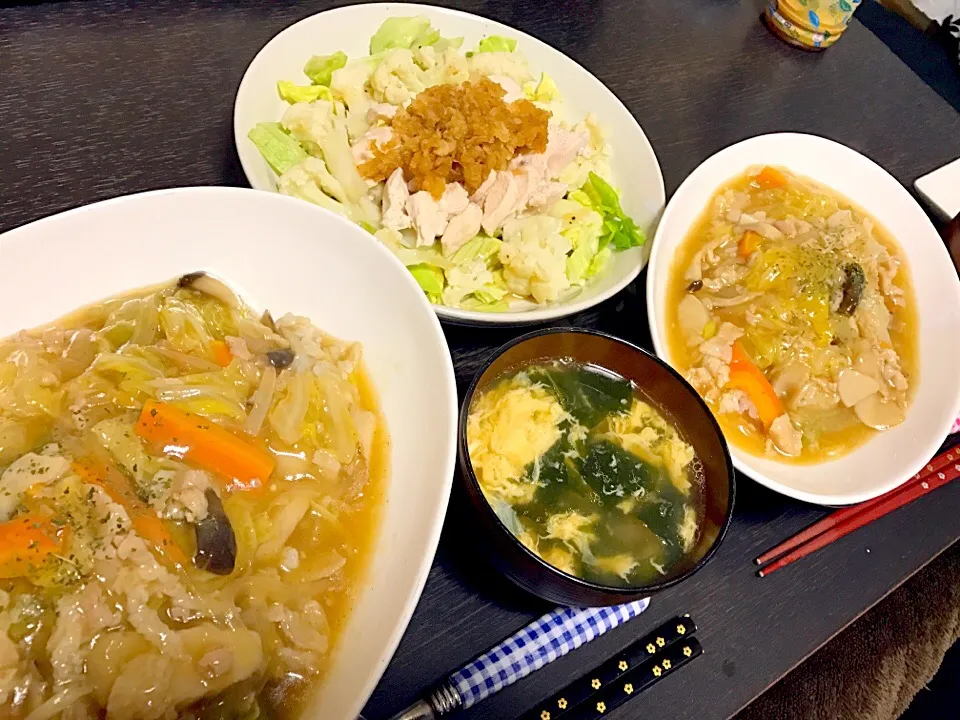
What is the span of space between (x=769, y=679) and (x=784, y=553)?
376 millimetres

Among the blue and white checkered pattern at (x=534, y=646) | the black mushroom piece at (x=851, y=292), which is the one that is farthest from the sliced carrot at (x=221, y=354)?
the black mushroom piece at (x=851, y=292)

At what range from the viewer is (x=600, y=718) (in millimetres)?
1620

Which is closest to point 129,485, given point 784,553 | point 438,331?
point 438,331

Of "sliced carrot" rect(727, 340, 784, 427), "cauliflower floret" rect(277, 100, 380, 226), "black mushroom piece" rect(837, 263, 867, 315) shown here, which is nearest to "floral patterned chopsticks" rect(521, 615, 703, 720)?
"sliced carrot" rect(727, 340, 784, 427)

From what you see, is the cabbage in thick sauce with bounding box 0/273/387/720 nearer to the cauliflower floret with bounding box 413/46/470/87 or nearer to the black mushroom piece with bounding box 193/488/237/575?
the black mushroom piece with bounding box 193/488/237/575

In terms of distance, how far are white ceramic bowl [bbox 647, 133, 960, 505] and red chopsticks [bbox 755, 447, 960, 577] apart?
15 centimetres

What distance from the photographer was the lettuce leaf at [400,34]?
261cm

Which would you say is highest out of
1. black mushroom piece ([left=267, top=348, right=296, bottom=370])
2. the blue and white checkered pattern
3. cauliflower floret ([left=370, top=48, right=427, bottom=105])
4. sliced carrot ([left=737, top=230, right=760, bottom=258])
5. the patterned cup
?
the patterned cup

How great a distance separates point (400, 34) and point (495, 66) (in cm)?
40

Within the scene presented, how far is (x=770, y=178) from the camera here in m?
2.67

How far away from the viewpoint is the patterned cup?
345 cm

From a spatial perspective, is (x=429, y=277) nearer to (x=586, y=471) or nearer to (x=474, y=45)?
(x=586, y=471)

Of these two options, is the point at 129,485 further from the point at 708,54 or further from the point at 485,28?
the point at 708,54

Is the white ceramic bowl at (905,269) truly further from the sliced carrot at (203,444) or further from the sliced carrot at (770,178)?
the sliced carrot at (203,444)
